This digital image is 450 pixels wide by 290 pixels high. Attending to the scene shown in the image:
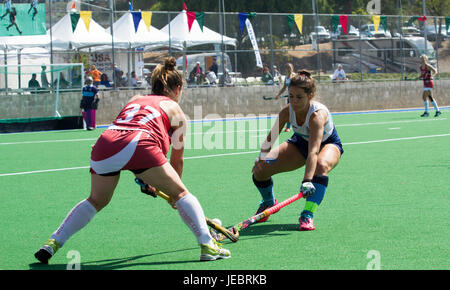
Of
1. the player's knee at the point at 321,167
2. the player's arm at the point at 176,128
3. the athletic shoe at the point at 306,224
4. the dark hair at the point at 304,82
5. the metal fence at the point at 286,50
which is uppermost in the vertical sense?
the metal fence at the point at 286,50

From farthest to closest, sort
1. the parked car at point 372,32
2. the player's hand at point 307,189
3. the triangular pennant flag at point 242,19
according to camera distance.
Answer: the parked car at point 372,32 < the triangular pennant flag at point 242,19 < the player's hand at point 307,189

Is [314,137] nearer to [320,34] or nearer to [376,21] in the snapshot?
[320,34]

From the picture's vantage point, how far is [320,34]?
3028cm

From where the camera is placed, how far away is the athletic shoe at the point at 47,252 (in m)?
5.66

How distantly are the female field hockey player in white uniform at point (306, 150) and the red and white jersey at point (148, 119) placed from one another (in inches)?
63.7

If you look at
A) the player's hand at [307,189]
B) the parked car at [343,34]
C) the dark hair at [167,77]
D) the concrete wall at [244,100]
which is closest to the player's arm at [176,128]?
the dark hair at [167,77]

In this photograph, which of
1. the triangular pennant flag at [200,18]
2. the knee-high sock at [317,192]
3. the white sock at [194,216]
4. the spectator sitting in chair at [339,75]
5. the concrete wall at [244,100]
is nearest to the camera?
the white sock at [194,216]

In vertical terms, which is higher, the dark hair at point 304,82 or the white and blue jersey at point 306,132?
the dark hair at point 304,82

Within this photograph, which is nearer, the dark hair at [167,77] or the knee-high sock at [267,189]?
the dark hair at [167,77]

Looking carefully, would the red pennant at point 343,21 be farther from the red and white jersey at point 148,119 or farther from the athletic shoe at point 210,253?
the athletic shoe at point 210,253

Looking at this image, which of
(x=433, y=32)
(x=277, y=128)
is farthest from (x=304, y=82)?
(x=433, y=32)

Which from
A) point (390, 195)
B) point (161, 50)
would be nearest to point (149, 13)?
point (161, 50)

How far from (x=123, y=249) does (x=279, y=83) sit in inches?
927

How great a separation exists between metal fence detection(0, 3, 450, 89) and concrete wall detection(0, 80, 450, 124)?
416 mm
